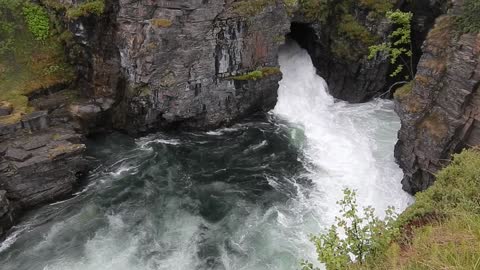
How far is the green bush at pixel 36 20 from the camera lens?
97.1ft

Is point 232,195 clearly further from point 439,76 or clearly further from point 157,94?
point 439,76

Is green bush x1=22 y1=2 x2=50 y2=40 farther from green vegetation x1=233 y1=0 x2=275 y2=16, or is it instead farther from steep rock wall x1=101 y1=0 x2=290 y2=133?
green vegetation x1=233 y1=0 x2=275 y2=16

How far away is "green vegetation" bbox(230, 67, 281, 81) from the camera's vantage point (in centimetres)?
2919

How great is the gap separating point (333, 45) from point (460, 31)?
13382 millimetres

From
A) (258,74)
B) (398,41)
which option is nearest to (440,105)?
(398,41)

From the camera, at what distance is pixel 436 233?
948 centimetres

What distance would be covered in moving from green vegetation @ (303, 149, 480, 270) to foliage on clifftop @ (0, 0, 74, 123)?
24.2m

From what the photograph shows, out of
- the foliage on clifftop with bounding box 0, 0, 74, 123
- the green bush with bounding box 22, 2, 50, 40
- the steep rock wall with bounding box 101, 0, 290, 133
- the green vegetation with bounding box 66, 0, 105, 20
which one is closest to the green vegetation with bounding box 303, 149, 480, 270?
the steep rock wall with bounding box 101, 0, 290, 133

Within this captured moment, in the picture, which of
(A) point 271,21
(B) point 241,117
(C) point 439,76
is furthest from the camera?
(B) point 241,117

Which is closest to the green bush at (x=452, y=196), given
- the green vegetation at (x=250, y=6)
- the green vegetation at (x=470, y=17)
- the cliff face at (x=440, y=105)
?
the cliff face at (x=440, y=105)

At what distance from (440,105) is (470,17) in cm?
428

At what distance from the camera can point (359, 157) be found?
86.3ft

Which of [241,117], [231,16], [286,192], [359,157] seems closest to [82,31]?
[231,16]

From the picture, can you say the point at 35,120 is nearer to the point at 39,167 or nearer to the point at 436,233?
the point at 39,167
